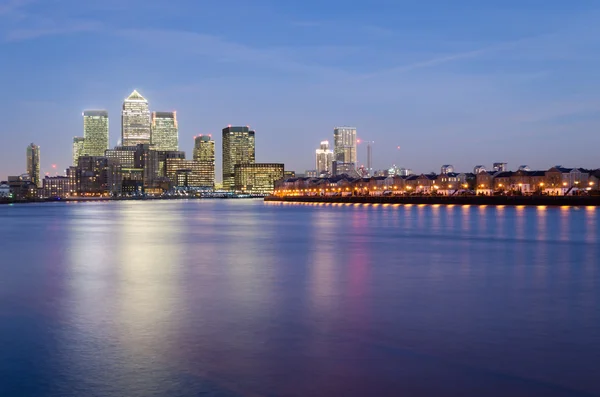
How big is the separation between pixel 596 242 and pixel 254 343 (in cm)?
3062

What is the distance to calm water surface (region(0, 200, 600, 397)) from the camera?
32.8 ft

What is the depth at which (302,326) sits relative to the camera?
46.4ft

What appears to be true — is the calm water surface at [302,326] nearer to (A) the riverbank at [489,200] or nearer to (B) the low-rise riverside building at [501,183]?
(A) the riverbank at [489,200]

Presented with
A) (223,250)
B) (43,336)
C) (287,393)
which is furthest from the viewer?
(223,250)

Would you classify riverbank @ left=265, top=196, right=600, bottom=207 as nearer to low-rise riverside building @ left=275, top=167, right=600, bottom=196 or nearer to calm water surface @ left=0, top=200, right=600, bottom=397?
low-rise riverside building @ left=275, top=167, right=600, bottom=196

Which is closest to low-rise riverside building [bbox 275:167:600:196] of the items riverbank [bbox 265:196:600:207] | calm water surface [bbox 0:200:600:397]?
riverbank [bbox 265:196:600:207]

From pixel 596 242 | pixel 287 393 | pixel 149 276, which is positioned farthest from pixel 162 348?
pixel 596 242

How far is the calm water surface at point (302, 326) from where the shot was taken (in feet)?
32.8

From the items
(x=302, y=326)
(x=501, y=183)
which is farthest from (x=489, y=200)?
(x=302, y=326)

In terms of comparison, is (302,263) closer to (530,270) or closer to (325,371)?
(530,270)

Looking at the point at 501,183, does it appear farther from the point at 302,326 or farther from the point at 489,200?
the point at 302,326

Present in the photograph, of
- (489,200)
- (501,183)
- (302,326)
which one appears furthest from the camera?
(501,183)

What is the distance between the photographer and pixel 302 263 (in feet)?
89.1

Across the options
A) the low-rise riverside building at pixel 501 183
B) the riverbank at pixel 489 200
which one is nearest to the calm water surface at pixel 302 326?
the riverbank at pixel 489 200
